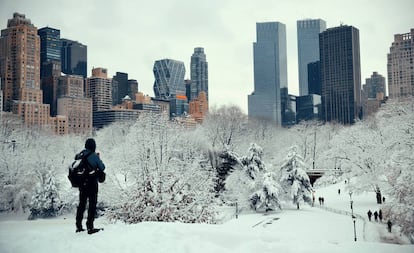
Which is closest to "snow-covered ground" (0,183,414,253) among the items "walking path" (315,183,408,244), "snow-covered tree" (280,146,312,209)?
"walking path" (315,183,408,244)

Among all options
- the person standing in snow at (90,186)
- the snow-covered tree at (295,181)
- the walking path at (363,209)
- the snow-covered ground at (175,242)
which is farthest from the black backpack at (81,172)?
the snow-covered tree at (295,181)

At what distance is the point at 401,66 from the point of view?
137375mm

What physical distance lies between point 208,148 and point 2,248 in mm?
52178

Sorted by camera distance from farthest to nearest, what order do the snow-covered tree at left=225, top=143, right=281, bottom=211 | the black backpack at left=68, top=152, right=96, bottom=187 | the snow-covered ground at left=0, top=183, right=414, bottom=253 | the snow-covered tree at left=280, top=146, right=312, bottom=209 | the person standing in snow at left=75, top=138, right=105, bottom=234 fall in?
the snow-covered tree at left=280, top=146, right=312, bottom=209, the snow-covered tree at left=225, top=143, right=281, bottom=211, the person standing in snow at left=75, top=138, right=105, bottom=234, the black backpack at left=68, top=152, right=96, bottom=187, the snow-covered ground at left=0, top=183, right=414, bottom=253

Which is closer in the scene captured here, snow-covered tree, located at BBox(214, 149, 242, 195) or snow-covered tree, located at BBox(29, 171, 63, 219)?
snow-covered tree, located at BBox(29, 171, 63, 219)

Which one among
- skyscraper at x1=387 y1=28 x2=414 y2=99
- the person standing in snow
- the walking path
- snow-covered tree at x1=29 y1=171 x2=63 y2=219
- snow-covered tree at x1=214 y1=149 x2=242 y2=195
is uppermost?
skyscraper at x1=387 y1=28 x2=414 y2=99

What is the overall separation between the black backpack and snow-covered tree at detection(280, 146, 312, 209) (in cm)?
3608

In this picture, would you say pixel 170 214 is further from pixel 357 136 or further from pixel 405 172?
pixel 357 136

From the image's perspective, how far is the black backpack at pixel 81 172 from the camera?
10.7 metres

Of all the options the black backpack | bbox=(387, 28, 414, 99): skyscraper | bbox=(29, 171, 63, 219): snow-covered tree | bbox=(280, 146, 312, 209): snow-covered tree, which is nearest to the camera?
the black backpack

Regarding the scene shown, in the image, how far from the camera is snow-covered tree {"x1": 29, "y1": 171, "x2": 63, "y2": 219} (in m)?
43.6

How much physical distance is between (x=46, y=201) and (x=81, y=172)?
36261 mm

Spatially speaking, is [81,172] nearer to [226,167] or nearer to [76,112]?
[226,167]

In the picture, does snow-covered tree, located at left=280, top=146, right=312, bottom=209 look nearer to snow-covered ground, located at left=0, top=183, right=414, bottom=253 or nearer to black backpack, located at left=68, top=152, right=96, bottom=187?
snow-covered ground, located at left=0, top=183, right=414, bottom=253
